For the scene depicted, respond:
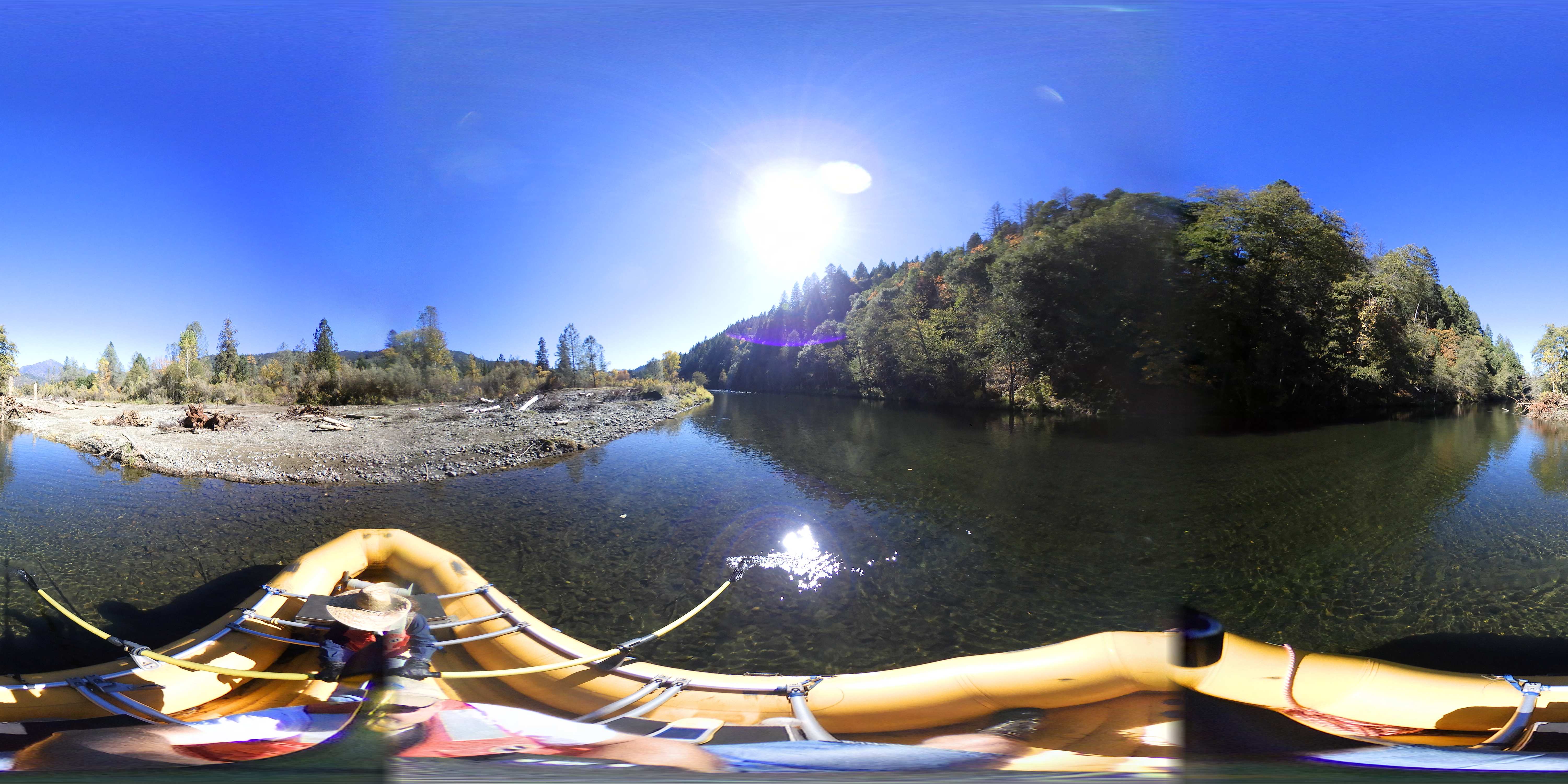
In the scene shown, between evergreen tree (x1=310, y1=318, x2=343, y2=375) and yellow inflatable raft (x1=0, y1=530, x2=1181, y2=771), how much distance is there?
3.60ft

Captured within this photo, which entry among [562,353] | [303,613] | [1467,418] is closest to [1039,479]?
[562,353]

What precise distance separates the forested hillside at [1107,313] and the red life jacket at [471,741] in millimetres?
2349

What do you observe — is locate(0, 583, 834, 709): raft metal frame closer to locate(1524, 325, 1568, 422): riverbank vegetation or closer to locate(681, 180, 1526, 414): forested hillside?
locate(681, 180, 1526, 414): forested hillside

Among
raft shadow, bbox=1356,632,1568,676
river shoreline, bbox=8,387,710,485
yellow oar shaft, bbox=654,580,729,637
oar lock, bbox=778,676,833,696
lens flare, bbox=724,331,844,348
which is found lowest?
raft shadow, bbox=1356,632,1568,676

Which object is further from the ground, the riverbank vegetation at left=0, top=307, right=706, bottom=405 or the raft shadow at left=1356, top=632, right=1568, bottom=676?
the riverbank vegetation at left=0, top=307, right=706, bottom=405

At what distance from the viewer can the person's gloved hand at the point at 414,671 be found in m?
1.28

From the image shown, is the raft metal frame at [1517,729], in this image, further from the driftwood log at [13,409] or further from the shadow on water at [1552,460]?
the driftwood log at [13,409]

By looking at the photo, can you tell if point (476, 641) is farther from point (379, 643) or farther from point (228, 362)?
point (228, 362)

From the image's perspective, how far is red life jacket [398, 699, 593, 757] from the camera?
0.90 metres

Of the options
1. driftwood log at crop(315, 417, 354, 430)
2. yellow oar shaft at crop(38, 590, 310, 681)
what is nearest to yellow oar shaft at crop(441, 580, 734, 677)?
yellow oar shaft at crop(38, 590, 310, 681)

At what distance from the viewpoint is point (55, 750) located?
1.11 m

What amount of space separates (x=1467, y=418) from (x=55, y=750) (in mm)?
18465

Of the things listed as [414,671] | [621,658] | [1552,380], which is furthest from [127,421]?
[1552,380]

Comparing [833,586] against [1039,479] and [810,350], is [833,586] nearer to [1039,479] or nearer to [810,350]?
[810,350]
